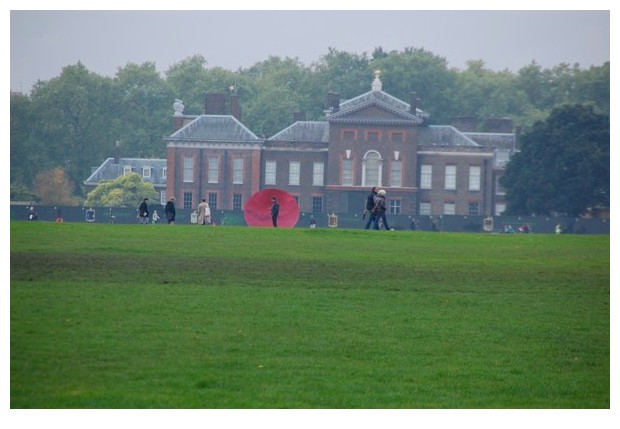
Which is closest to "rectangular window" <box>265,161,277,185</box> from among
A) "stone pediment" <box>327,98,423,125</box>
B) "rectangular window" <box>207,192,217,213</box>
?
"rectangular window" <box>207,192,217,213</box>

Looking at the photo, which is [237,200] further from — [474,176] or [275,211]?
[275,211]

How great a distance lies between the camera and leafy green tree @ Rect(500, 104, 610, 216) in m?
84.4

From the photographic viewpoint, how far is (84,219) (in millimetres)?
74250

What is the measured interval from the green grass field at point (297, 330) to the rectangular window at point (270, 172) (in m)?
71.6

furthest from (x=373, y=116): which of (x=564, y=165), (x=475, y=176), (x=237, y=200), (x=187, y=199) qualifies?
(x=564, y=165)

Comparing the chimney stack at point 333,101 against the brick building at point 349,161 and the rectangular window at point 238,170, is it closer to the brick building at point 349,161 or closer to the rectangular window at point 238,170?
the brick building at point 349,161

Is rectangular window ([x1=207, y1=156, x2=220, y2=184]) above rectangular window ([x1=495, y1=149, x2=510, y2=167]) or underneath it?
underneath

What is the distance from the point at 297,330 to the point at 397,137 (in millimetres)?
82952

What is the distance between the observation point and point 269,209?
174 feet

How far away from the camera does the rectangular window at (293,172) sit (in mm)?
106312

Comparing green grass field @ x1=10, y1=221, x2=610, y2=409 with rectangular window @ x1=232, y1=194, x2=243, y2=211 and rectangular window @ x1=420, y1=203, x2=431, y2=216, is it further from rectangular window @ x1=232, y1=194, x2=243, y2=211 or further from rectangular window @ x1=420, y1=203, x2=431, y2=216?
rectangular window @ x1=420, y1=203, x2=431, y2=216

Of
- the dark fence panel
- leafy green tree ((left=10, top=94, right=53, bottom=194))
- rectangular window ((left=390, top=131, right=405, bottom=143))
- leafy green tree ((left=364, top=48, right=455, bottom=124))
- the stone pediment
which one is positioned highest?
leafy green tree ((left=364, top=48, right=455, bottom=124))

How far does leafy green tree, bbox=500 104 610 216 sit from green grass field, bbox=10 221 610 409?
5137 centimetres
